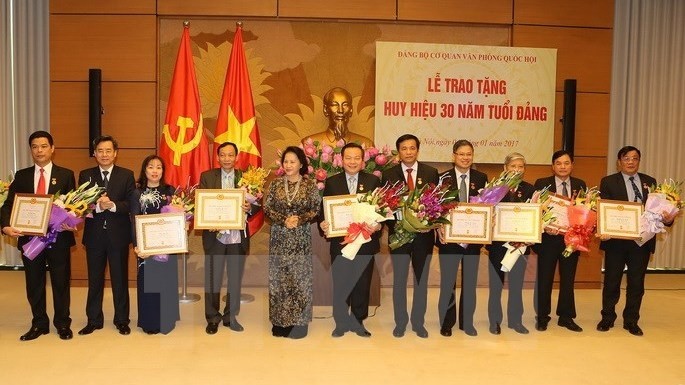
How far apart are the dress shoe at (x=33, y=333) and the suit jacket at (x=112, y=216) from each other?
0.68 m

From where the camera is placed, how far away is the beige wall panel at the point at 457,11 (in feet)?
21.4

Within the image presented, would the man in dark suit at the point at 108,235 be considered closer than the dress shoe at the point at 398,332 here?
Yes

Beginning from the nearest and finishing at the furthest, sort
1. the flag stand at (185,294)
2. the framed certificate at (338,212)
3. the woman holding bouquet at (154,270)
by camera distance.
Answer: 1. the framed certificate at (338,212)
2. the woman holding bouquet at (154,270)
3. the flag stand at (185,294)

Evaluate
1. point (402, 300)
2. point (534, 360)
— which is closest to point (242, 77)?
point (402, 300)

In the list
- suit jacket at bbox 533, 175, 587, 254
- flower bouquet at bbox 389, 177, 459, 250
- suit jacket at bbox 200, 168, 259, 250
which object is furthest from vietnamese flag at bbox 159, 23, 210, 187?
suit jacket at bbox 533, 175, 587, 254

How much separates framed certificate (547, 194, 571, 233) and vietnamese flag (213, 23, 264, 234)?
Result: 8.50ft

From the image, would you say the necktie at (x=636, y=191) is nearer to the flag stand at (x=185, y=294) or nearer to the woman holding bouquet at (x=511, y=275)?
the woman holding bouquet at (x=511, y=275)

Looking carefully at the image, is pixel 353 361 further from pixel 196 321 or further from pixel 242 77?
pixel 242 77

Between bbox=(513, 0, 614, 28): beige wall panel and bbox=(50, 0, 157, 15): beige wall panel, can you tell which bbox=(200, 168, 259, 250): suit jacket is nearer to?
bbox=(50, 0, 157, 15): beige wall panel

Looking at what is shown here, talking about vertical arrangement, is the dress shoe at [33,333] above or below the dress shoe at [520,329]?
below

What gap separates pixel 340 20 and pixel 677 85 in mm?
4254

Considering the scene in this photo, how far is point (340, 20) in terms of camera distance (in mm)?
6570

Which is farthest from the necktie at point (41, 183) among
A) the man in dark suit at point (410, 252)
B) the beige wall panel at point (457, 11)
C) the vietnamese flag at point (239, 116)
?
the beige wall panel at point (457, 11)

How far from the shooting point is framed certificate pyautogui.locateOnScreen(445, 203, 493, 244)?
4461mm
